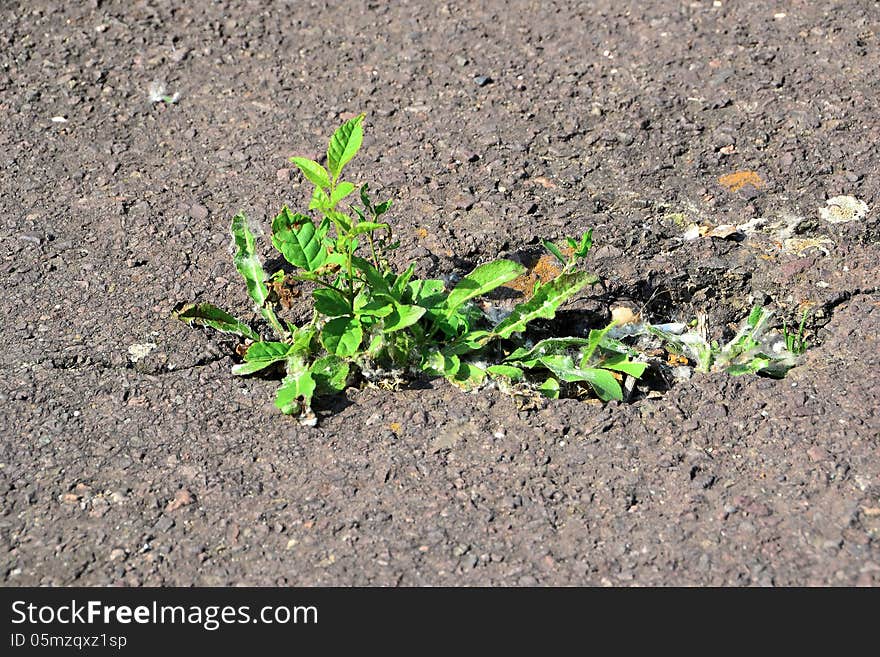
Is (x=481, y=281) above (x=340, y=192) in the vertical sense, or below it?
below

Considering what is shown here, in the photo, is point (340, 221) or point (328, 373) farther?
point (328, 373)

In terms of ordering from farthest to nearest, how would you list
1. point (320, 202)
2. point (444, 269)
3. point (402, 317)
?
point (444, 269)
point (402, 317)
point (320, 202)

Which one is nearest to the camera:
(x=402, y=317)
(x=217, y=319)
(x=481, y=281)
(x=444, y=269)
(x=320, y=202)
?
(x=320, y=202)

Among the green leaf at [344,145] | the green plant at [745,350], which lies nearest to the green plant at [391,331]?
the green leaf at [344,145]

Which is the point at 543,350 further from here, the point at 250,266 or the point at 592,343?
the point at 250,266

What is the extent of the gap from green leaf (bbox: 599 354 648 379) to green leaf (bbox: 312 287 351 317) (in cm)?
63

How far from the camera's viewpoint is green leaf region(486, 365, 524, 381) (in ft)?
8.18

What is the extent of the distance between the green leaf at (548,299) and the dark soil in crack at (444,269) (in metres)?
0.18

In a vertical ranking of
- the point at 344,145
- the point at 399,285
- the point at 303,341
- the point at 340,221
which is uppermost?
the point at 344,145

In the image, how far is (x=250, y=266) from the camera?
2.72m

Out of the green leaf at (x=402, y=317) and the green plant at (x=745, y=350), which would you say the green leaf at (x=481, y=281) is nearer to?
the green leaf at (x=402, y=317)

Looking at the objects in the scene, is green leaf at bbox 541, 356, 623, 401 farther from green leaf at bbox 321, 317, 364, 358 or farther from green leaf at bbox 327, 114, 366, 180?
green leaf at bbox 327, 114, 366, 180

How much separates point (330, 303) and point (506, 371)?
444 millimetres

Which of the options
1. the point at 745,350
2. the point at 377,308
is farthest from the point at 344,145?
the point at 745,350
